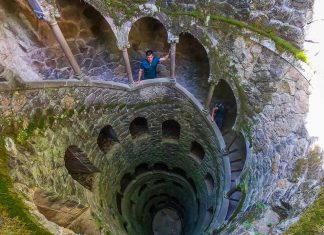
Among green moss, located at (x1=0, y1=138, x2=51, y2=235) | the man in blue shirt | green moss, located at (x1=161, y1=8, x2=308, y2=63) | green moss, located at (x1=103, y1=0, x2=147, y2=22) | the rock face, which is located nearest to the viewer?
green moss, located at (x1=0, y1=138, x2=51, y2=235)

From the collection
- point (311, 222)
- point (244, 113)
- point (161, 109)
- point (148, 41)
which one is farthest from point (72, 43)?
point (311, 222)

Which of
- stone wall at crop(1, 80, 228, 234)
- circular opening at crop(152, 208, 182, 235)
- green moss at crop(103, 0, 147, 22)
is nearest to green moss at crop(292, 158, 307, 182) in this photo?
stone wall at crop(1, 80, 228, 234)

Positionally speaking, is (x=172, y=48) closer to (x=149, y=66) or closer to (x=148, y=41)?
(x=149, y=66)

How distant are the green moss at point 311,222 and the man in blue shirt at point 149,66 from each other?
667 cm

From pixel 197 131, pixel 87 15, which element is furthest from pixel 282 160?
pixel 87 15

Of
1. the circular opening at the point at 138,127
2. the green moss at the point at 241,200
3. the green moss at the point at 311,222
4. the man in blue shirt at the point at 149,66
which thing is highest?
the man in blue shirt at the point at 149,66

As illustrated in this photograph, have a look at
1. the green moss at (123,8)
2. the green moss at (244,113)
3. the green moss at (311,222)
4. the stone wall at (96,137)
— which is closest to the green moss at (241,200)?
the green moss at (244,113)

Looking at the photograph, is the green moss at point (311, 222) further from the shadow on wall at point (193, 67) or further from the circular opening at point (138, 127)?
the circular opening at point (138, 127)

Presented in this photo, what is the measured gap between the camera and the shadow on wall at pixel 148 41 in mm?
11859

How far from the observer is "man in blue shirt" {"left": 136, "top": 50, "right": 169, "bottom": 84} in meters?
10.7

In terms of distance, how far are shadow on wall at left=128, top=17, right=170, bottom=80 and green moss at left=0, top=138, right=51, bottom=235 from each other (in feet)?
21.5

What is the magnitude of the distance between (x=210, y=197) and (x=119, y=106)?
20.1 ft

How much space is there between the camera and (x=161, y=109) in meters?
12.9

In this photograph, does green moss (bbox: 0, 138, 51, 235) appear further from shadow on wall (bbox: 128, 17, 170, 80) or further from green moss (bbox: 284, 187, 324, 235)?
shadow on wall (bbox: 128, 17, 170, 80)
